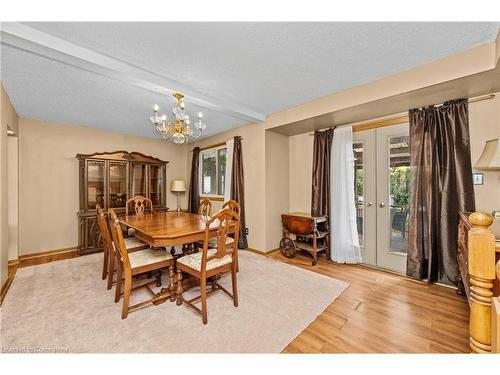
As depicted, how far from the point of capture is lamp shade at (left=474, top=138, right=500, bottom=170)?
6.21 ft

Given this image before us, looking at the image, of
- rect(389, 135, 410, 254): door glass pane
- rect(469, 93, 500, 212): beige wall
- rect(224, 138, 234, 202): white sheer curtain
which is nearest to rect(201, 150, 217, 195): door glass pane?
rect(224, 138, 234, 202): white sheer curtain

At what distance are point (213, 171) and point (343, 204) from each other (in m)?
2.92

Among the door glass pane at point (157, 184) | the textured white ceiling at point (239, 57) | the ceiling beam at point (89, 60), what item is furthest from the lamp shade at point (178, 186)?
the ceiling beam at point (89, 60)

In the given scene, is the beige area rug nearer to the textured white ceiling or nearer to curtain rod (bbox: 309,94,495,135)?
curtain rod (bbox: 309,94,495,135)

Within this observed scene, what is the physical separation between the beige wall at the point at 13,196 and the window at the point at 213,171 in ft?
10.1

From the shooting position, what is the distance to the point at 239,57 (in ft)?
6.50

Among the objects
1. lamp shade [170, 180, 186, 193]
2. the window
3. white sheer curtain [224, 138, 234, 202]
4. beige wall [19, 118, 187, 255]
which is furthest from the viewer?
lamp shade [170, 180, 186, 193]

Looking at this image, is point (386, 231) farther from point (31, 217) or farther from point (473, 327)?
point (31, 217)

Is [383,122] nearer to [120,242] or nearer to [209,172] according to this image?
[120,242]

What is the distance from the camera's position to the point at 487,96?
2230 mm

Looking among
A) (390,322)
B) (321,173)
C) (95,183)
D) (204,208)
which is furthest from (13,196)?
(390,322)

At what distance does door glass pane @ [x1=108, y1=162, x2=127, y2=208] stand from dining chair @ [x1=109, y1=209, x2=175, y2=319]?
246cm

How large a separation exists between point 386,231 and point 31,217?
5575mm

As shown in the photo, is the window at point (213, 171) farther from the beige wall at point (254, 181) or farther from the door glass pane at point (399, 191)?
the door glass pane at point (399, 191)
